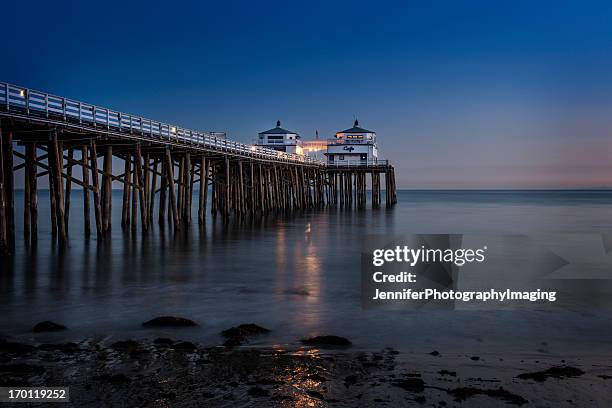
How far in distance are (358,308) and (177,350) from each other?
3862mm

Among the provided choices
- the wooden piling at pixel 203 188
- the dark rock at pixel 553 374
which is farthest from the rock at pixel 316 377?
the wooden piling at pixel 203 188

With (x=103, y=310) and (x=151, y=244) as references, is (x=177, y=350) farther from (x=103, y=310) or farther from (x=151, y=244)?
(x=151, y=244)

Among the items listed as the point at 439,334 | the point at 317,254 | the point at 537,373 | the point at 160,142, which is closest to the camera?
the point at 537,373

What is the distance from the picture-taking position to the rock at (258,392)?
211 inches

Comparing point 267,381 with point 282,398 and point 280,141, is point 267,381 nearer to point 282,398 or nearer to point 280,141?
point 282,398

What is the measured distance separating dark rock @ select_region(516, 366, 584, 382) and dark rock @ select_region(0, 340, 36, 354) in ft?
18.8

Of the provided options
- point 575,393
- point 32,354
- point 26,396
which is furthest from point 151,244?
point 575,393

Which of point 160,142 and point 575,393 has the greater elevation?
point 160,142

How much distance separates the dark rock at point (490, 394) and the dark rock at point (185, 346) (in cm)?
319

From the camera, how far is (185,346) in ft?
22.9

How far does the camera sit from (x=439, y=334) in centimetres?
792

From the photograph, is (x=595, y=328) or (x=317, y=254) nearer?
(x=595, y=328)

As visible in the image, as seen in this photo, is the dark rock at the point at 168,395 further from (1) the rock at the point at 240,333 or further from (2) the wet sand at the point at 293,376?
(1) the rock at the point at 240,333

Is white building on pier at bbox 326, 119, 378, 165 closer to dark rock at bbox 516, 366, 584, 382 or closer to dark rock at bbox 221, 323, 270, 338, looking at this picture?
dark rock at bbox 221, 323, 270, 338
